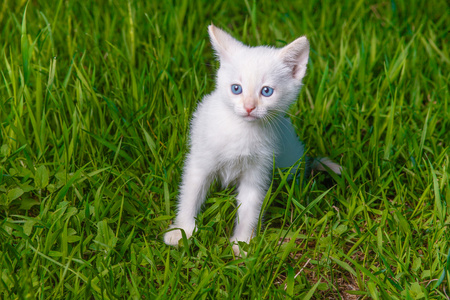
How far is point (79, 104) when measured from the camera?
3.24 meters

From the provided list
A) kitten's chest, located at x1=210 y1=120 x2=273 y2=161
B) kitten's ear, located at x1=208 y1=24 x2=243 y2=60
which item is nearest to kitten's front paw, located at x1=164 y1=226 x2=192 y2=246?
kitten's chest, located at x1=210 y1=120 x2=273 y2=161

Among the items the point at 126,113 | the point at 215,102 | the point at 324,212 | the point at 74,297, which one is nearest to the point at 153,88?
the point at 126,113

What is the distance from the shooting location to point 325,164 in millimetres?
3172

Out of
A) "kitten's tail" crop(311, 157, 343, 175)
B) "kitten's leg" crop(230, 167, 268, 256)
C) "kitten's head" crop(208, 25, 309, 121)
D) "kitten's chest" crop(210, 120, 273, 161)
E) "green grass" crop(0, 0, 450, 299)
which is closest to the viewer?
"green grass" crop(0, 0, 450, 299)

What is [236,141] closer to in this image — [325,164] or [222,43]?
[222,43]

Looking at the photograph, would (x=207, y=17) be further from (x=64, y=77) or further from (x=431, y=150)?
(x=431, y=150)

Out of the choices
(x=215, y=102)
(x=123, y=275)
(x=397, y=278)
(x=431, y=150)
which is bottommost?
(x=123, y=275)

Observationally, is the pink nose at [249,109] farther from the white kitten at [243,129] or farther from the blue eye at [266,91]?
the blue eye at [266,91]

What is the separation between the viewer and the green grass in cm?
245

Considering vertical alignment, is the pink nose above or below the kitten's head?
below

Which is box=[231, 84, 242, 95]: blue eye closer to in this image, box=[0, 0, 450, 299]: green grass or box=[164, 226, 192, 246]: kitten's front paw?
box=[0, 0, 450, 299]: green grass

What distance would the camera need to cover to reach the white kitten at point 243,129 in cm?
260

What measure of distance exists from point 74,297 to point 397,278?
1.55m

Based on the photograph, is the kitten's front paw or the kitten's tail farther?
the kitten's tail
